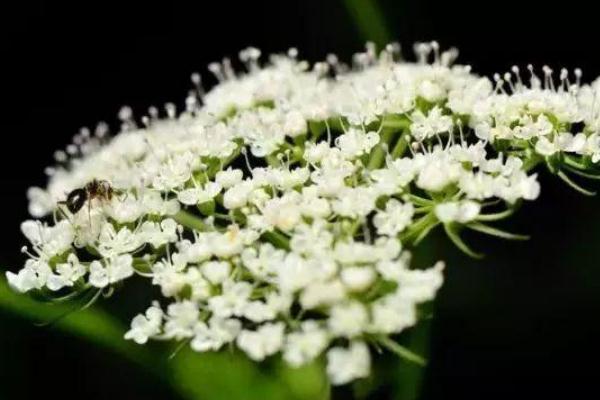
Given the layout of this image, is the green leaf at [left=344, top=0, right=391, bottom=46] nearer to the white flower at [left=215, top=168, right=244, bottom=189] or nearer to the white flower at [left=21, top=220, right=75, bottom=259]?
the white flower at [left=215, top=168, right=244, bottom=189]

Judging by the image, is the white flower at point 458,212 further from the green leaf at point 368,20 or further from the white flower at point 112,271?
the green leaf at point 368,20

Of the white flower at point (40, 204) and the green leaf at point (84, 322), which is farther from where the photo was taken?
the white flower at point (40, 204)

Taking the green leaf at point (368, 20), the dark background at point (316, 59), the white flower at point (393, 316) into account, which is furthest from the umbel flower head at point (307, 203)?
the dark background at point (316, 59)

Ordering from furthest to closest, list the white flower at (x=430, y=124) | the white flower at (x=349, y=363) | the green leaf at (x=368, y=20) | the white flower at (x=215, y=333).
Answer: the green leaf at (x=368, y=20) → the white flower at (x=430, y=124) → the white flower at (x=215, y=333) → the white flower at (x=349, y=363)

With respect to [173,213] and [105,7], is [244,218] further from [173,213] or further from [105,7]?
[105,7]

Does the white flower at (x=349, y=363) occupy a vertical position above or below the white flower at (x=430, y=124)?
below

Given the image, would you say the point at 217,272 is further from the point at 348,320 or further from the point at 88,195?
the point at 88,195
